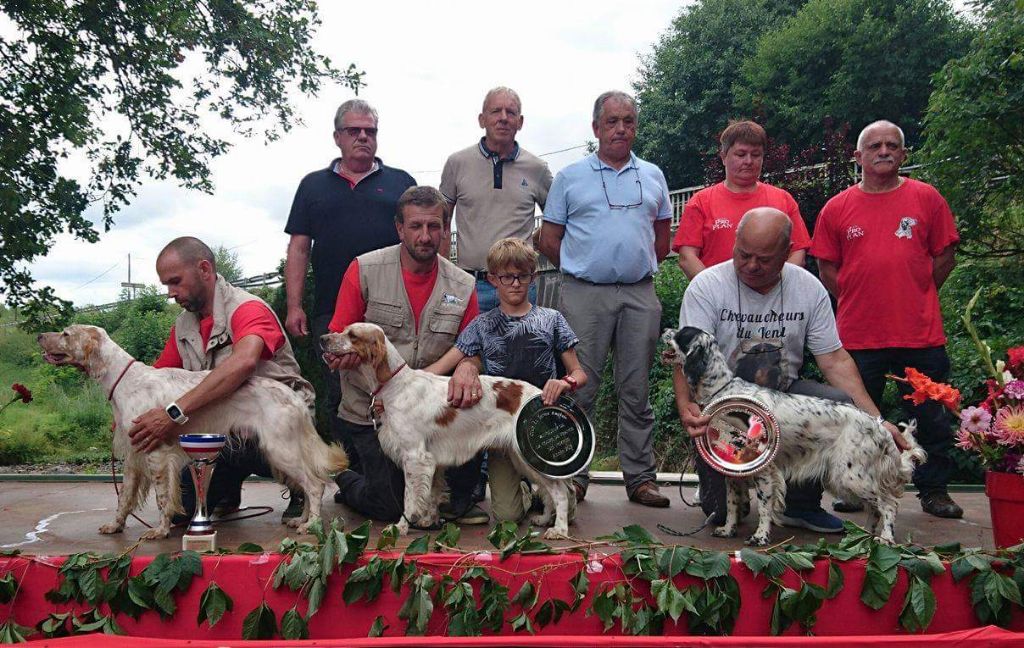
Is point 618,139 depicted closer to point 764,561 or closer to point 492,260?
point 492,260

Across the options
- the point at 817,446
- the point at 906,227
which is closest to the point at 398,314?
the point at 817,446

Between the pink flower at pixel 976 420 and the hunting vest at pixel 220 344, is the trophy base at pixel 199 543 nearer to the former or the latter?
the hunting vest at pixel 220 344

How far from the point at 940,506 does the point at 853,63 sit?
2338 cm

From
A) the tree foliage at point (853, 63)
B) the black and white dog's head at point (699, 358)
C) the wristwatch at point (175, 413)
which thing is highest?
the tree foliage at point (853, 63)

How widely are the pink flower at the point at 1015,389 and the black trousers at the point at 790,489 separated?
2.73ft

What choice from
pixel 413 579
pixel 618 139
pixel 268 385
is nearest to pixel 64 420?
pixel 268 385

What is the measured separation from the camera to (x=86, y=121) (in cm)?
784

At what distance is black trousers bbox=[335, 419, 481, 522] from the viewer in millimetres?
4711

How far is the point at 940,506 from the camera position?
4.89m

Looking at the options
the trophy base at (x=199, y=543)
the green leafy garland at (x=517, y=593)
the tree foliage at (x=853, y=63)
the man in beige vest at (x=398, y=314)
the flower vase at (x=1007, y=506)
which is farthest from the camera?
the tree foliage at (x=853, y=63)

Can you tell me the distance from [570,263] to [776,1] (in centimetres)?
2900

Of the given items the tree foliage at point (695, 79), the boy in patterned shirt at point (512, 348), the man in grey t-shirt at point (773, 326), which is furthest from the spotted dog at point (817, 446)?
the tree foliage at point (695, 79)

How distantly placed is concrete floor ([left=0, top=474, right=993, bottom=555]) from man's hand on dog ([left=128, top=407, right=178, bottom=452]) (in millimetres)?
468

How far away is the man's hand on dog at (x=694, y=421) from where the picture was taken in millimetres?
3984
